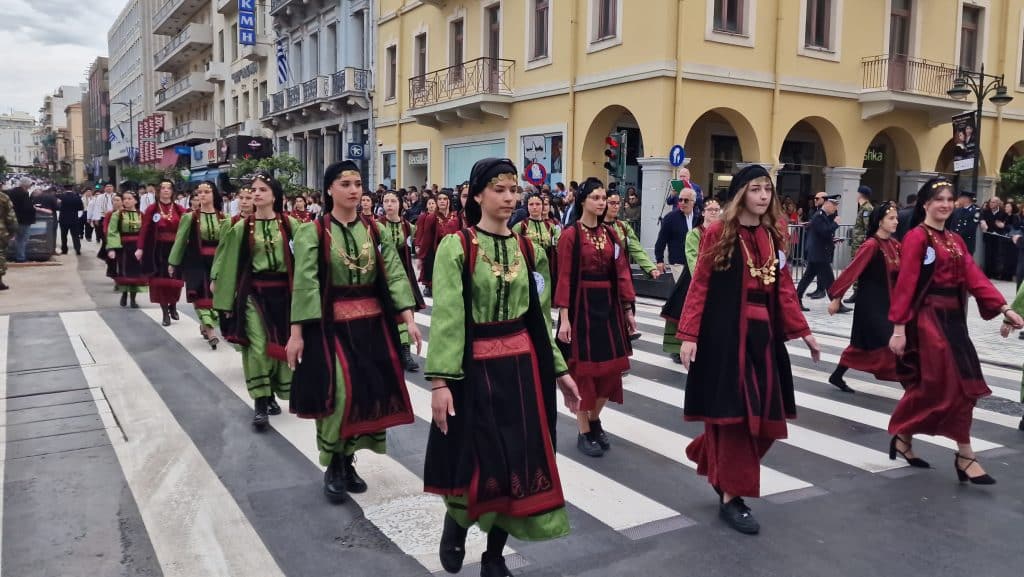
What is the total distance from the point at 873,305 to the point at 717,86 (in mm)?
11864

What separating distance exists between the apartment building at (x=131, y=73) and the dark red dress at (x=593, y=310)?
207 ft

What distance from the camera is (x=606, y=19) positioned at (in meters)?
19.7

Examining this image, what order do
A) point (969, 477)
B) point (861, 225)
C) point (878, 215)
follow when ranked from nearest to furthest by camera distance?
point (969, 477) < point (878, 215) < point (861, 225)

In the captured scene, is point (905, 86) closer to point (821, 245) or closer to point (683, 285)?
point (821, 245)

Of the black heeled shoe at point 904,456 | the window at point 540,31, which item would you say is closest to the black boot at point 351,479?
the black heeled shoe at point 904,456

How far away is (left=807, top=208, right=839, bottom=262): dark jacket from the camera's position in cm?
1355

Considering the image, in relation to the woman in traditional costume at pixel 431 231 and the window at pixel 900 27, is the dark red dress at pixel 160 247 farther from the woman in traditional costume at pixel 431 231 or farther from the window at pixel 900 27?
the window at pixel 900 27

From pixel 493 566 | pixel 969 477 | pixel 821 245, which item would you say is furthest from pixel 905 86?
pixel 493 566

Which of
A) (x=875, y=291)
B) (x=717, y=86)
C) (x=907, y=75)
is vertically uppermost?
(x=907, y=75)

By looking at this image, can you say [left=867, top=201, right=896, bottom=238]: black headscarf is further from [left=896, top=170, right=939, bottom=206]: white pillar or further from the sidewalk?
[left=896, top=170, right=939, bottom=206]: white pillar

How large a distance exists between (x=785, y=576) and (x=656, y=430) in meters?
2.61

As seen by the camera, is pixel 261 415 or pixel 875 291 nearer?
pixel 261 415

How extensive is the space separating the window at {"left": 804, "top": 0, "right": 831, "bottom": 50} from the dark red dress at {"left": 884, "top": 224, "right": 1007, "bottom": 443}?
52.3 ft

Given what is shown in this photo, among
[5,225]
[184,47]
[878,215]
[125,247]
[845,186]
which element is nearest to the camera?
[878,215]
